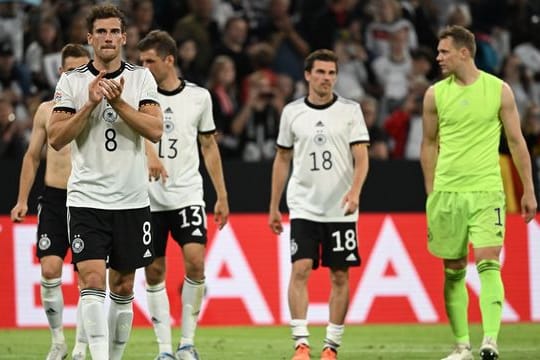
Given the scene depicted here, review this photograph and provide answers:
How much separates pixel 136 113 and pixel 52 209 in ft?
7.61

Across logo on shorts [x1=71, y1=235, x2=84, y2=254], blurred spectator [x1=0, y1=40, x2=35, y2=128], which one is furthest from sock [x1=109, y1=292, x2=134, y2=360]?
blurred spectator [x1=0, y1=40, x2=35, y2=128]

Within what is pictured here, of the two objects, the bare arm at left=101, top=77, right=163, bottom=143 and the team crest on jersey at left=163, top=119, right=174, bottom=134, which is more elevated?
the bare arm at left=101, top=77, right=163, bottom=143

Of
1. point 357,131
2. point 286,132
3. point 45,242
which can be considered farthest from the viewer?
point 286,132

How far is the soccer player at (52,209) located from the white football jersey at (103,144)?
1693 millimetres

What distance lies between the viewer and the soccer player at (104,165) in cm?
849

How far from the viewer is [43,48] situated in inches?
659

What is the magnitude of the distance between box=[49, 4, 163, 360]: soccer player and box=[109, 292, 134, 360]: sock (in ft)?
0.74

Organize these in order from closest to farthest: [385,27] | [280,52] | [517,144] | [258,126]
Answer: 1. [517,144]
2. [258,126]
3. [280,52]
4. [385,27]

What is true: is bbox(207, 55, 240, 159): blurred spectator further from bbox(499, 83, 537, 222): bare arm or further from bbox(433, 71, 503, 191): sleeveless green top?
bbox(499, 83, 537, 222): bare arm

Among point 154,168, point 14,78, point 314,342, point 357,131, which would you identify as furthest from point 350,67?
point 154,168

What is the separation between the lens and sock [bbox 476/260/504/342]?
9.73 meters

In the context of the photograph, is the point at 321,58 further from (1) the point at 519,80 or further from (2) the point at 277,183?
(1) the point at 519,80

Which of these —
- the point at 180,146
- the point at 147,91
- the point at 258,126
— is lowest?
the point at 258,126

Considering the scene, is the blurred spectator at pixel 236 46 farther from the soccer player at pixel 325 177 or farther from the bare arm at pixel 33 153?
the bare arm at pixel 33 153
